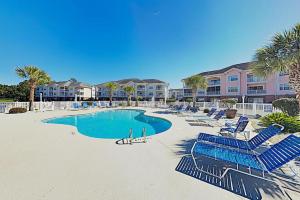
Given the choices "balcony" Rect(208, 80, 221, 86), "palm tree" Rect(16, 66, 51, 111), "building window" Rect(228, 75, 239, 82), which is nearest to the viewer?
"palm tree" Rect(16, 66, 51, 111)

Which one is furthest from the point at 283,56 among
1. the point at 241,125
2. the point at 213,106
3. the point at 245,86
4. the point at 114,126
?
the point at 245,86

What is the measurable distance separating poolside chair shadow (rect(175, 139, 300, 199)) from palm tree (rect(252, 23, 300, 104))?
6.47m

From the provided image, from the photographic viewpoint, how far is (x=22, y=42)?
23156mm

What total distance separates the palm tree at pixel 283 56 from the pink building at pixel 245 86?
23.8 meters

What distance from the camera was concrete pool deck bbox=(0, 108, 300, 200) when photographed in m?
2.83

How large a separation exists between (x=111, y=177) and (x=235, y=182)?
2734mm

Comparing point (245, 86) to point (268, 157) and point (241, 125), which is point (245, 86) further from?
point (268, 157)

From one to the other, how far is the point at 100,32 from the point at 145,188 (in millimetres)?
23993

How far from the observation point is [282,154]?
302 cm

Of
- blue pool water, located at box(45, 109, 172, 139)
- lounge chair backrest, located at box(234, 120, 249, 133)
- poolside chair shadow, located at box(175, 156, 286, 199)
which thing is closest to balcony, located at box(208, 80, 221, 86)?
blue pool water, located at box(45, 109, 172, 139)

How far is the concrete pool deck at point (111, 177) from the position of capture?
9.30 feet

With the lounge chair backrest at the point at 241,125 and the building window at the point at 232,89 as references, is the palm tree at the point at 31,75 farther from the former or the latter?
the building window at the point at 232,89

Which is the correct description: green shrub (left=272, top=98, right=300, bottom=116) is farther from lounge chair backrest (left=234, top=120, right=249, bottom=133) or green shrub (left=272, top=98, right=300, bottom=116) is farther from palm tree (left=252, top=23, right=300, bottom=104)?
lounge chair backrest (left=234, top=120, right=249, bottom=133)

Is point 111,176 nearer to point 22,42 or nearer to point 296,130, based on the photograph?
point 296,130
